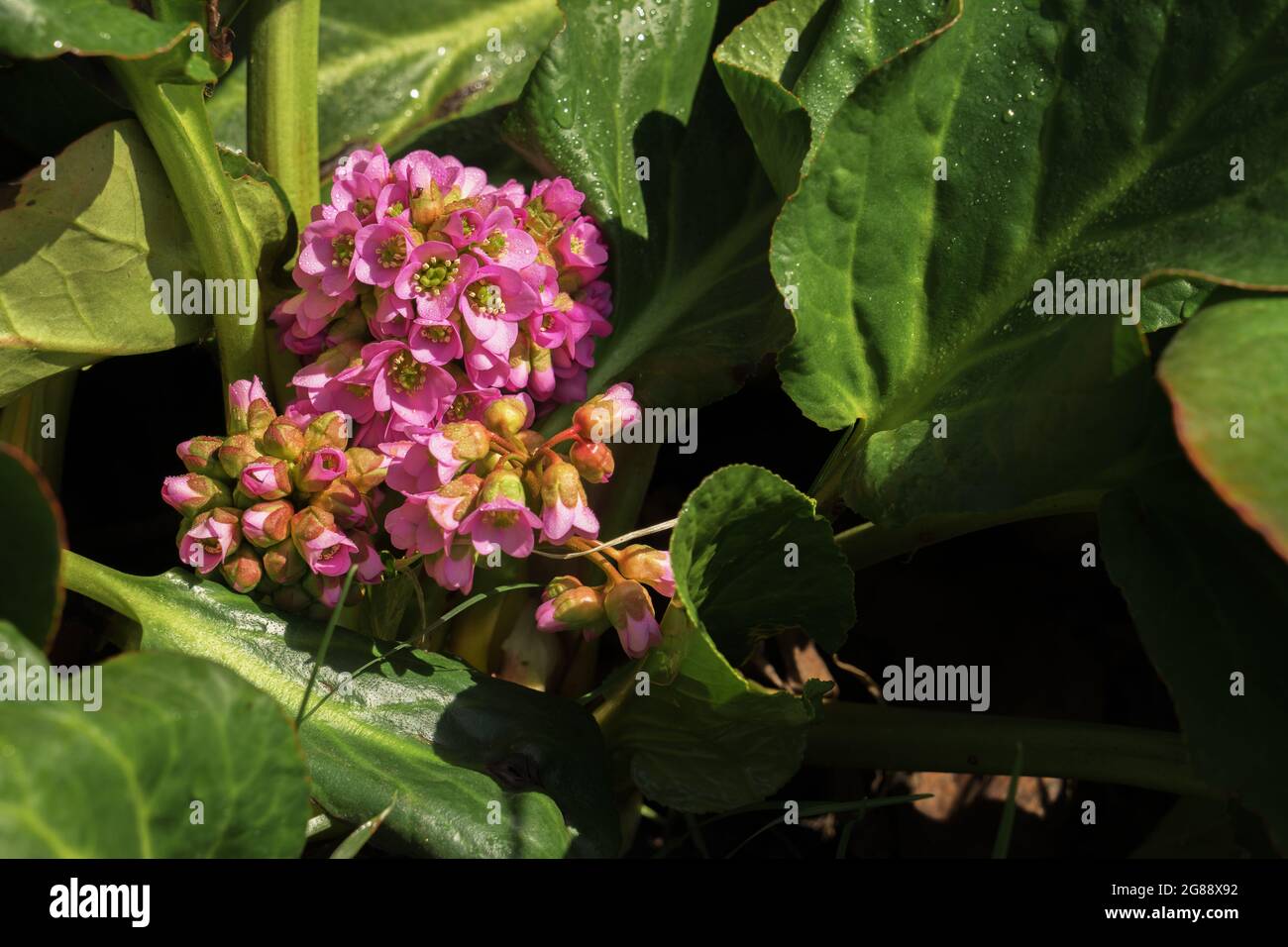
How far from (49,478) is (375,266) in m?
0.59

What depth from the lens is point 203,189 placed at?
1.36 m

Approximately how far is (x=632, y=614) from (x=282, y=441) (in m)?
0.39

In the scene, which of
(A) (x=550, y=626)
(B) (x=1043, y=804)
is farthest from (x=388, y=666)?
(B) (x=1043, y=804)

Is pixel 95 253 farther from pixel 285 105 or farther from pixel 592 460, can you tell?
pixel 592 460

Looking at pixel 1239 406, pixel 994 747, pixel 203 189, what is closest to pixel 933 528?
pixel 994 747

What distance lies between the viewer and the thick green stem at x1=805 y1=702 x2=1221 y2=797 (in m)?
1.39

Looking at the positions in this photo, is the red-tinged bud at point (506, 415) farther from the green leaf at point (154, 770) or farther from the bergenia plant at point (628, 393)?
the green leaf at point (154, 770)

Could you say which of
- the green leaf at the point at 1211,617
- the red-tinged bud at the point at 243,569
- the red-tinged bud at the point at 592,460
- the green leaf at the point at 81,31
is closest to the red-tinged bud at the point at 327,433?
the red-tinged bud at the point at 243,569

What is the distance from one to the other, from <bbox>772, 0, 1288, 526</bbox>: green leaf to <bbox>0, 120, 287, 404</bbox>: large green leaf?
0.67 meters

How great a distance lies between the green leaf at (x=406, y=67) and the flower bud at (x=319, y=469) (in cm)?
69

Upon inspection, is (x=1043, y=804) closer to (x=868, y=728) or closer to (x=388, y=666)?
(x=868, y=728)

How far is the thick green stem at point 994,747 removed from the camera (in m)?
1.39
